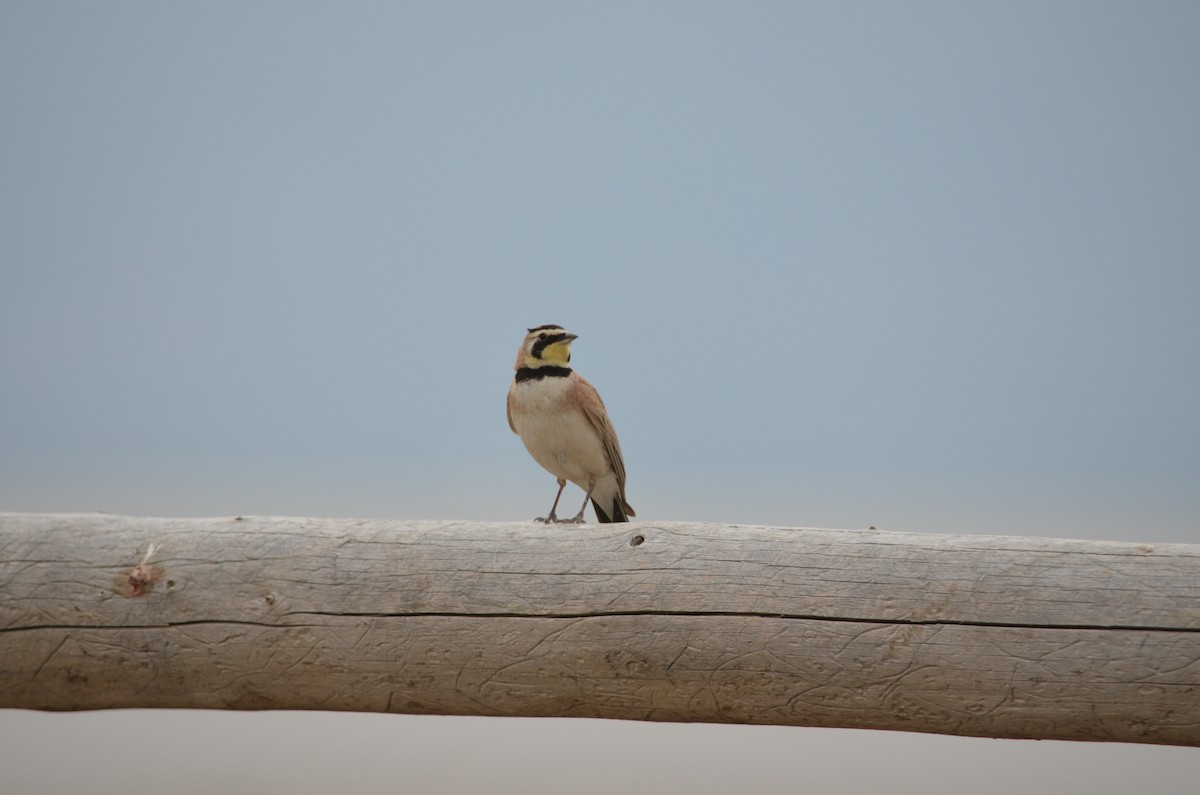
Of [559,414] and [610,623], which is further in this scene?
[559,414]

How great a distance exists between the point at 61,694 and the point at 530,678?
1.12m

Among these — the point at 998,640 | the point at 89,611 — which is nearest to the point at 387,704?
the point at 89,611

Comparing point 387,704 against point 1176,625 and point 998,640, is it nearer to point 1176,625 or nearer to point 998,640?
point 998,640

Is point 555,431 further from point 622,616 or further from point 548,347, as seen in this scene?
point 622,616

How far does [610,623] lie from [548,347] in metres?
1.52

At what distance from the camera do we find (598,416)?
364 centimetres

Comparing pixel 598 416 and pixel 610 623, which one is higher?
pixel 598 416

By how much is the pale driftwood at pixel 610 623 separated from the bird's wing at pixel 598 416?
1.20 meters

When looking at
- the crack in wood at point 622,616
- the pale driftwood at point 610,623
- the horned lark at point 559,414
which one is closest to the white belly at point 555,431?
the horned lark at point 559,414

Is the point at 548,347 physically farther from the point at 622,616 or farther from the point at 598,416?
the point at 622,616

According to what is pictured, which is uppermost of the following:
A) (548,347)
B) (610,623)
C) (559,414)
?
(548,347)

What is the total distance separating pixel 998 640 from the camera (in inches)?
Result: 85.1

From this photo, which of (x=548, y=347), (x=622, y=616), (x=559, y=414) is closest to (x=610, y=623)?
(x=622, y=616)

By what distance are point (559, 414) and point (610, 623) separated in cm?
140
